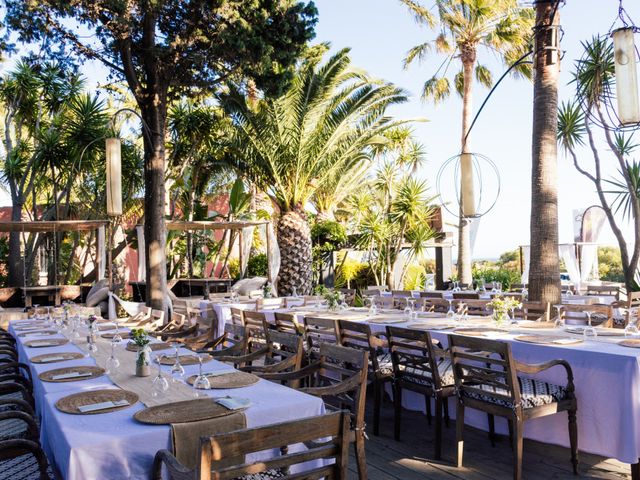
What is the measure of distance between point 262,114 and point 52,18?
185 inches

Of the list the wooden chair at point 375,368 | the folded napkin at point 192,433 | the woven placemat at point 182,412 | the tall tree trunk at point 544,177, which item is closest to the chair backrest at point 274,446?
the folded napkin at point 192,433

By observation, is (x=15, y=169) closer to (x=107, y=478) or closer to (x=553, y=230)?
(x=553, y=230)

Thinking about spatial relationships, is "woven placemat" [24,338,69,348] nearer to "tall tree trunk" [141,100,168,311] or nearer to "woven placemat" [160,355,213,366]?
"woven placemat" [160,355,213,366]

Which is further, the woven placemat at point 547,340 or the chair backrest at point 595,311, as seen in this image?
the chair backrest at point 595,311

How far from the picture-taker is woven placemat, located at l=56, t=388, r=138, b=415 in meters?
2.78

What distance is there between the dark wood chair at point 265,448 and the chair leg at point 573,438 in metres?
2.37

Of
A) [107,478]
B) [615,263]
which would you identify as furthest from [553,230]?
[615,263]

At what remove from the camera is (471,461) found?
4270mm

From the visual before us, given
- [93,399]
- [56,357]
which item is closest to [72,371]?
[56,357]

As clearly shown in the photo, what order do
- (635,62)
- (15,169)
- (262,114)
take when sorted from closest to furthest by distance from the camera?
(635,62), (262,114), (15,169)

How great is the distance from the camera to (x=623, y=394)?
382cm

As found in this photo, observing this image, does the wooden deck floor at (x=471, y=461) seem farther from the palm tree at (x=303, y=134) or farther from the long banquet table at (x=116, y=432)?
the palm tree at (x=303, y=134)

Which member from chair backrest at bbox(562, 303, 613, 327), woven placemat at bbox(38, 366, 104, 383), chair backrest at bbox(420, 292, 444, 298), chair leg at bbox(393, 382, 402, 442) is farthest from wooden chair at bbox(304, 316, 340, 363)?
chair backrest at bbox(420, 292, 444, 298)

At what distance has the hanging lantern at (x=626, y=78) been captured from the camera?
4199mm
